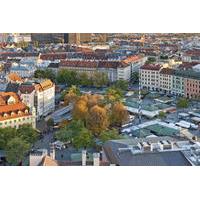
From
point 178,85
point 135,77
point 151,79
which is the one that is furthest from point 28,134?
point 178,85

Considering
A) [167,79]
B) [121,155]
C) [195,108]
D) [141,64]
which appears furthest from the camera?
[141,64]

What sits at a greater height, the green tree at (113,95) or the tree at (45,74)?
the tree at (45,74)

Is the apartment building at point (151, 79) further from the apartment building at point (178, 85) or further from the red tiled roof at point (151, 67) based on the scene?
the apartment building at point (178, 85)

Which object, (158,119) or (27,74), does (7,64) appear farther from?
(158,119)

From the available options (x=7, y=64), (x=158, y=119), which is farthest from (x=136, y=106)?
(x=7, y=64)

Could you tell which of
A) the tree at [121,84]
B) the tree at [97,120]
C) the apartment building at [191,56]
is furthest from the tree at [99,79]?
the apartment building at [191,56]

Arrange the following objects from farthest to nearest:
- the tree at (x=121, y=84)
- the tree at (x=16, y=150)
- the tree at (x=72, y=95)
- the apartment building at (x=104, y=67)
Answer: the apartment building at (x=104, y=67)
the tree at (x=121, y=84)
the tree at (x=72, y=95)
the tree at (x=16, y=150)

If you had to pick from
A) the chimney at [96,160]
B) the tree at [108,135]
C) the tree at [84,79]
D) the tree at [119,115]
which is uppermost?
the tree at [84,79]

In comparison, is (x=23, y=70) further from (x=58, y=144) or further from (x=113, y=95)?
(x=58, y=144)
